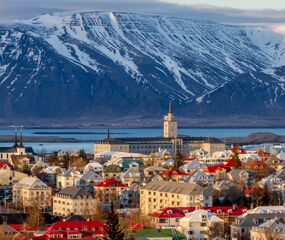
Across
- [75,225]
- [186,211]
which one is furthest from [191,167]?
[75,225]

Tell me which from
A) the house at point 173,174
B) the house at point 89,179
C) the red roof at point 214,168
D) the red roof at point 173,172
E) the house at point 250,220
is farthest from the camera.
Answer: the red roof at point 214,168

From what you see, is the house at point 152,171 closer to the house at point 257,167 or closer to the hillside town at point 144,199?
the hillside town at point 144,199

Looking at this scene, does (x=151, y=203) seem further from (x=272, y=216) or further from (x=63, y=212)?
(x=272, y=216)

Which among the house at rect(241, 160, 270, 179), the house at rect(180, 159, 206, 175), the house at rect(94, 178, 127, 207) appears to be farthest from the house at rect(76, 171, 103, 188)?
the house at rect(241, 160, 270, 179)

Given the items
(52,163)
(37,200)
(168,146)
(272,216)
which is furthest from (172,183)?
(168,146)

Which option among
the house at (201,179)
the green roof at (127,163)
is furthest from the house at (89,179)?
the green roof at (127,163)

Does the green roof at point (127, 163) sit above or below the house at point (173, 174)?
above
